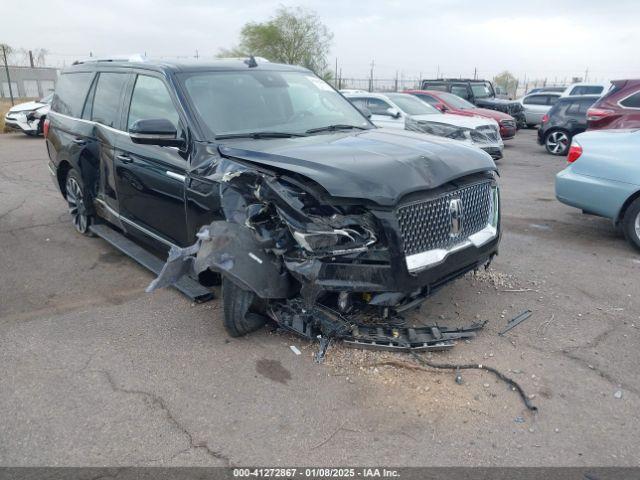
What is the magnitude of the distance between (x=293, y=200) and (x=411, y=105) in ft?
32.4

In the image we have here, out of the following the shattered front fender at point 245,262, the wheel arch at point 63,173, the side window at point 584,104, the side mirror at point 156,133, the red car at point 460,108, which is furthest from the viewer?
the red car at point 460,108

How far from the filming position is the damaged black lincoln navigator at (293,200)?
10.3 feet

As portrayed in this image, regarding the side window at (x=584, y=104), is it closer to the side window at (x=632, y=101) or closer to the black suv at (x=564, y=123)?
the black suv at (x=564, y=123)

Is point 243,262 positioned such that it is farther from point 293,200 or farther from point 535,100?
point 535,100

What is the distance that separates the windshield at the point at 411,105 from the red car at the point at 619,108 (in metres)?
3.60

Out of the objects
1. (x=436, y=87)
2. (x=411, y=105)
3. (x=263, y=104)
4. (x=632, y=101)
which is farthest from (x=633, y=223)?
(x=436, y=87)

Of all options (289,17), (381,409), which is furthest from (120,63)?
(289,17)

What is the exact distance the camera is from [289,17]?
36.7 meters

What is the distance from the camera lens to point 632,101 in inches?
362

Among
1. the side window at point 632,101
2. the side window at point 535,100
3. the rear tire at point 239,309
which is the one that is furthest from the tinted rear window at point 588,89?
the rear tire at point 239,309

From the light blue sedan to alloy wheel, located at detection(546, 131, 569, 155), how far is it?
8.28 meters

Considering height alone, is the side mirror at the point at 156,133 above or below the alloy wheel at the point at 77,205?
above

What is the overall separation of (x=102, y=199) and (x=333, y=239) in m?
3.30

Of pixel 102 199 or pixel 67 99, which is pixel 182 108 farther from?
pixel 67 99
